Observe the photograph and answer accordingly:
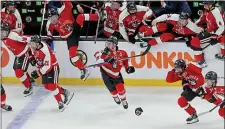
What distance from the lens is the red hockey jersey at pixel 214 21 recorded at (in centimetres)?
704

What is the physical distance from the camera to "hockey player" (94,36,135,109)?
6.35 meters

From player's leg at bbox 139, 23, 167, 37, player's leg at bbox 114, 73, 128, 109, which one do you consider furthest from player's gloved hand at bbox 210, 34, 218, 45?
player's leg at bbox 114, 73, 128, 109

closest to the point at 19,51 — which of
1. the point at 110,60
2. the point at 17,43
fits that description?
the point at 17,43

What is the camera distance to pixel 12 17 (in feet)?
24.4

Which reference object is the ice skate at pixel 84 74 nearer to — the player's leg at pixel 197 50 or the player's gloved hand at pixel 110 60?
the player's gloved hand at pixel 110 60

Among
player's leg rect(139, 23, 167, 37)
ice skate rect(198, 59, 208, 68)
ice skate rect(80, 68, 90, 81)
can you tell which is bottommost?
ice skate rect(80, 68, 90, 81)

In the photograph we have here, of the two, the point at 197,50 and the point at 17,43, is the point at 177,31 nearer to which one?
the point at 197,50

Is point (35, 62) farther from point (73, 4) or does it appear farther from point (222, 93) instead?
point (222, 93)

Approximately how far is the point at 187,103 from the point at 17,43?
2.06 m

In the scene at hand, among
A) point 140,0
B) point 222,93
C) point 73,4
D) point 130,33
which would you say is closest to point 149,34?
point 130,33

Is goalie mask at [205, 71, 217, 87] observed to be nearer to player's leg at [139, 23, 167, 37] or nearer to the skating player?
the skating player

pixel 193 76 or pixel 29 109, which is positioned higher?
pixel 193 76

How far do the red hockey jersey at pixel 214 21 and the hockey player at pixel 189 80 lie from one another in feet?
3.96

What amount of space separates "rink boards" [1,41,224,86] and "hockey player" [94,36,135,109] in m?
0.78
